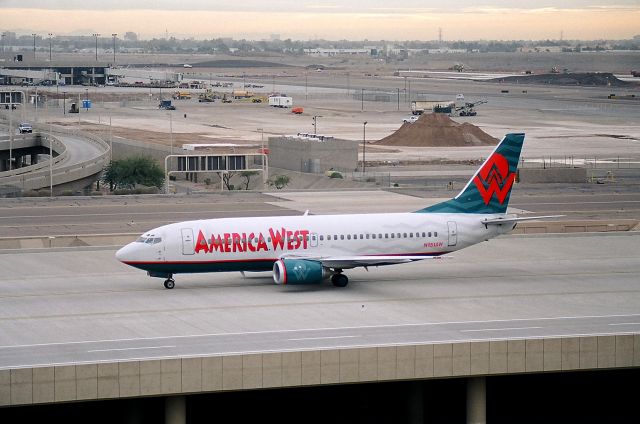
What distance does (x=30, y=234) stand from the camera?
283ft

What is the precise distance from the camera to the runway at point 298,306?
160 feet

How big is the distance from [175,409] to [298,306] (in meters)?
13.6

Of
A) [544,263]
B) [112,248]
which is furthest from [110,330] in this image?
[544,263]

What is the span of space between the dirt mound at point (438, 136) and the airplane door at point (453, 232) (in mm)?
113699

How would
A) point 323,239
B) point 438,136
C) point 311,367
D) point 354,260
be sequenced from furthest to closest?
1. point 438,136
2. point 323,239
3. point 354,260
4. point 311,367

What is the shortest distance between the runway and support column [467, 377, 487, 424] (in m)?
2.28

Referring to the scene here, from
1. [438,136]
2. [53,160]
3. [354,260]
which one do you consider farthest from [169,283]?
[438,136]

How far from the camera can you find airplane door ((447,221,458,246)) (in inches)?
2537

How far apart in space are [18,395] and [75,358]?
142 inches

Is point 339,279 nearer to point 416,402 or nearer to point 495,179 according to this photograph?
point 495,179

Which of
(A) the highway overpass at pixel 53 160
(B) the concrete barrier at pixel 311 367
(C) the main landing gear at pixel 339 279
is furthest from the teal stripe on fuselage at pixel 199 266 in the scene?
(A) the highway overpass at pixel 53 160

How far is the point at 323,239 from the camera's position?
2456 inches

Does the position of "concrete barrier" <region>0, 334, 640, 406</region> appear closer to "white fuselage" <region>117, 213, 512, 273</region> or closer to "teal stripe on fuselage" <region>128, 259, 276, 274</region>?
"white fuselage" <region>117, 213, 512, 273</region>

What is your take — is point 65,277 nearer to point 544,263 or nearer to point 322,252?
point 322,252
